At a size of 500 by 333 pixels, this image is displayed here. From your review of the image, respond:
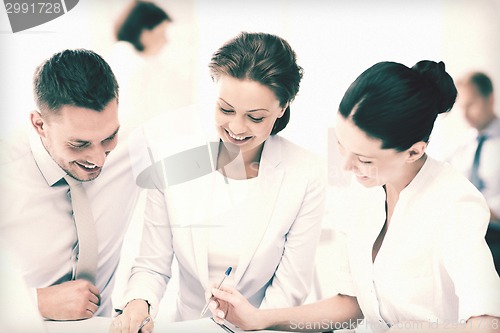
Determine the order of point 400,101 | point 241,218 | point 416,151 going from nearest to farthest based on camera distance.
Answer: point 400,101, point 416,151, point 241,218

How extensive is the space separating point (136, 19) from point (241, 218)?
68cm

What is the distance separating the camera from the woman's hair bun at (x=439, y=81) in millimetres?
1547

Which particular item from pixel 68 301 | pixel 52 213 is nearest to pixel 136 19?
pixel 52 213

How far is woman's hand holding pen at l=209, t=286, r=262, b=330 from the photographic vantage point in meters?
1.66

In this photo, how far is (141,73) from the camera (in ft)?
5.63

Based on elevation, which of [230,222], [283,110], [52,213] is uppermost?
[283,110]

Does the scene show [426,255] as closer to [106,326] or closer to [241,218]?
[241,218]

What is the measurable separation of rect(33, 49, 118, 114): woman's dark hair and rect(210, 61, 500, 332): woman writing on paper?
0.67 metres

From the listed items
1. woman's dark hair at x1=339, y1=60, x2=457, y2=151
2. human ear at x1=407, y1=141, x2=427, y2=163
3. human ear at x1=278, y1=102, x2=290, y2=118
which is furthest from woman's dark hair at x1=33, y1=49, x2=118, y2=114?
human ear at x1=407, y1=141, x2=427, y2=163

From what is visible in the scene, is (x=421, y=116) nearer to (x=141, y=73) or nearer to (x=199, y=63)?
(x=199, y=63)

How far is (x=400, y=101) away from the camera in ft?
4.86

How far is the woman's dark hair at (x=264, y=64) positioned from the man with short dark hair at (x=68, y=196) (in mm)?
343

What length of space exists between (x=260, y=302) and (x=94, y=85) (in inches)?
31.4

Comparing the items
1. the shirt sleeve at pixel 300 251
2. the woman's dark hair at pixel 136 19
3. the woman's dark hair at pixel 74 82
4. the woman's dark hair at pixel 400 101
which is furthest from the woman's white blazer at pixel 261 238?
the woman's dark hair at pixel 136 19
